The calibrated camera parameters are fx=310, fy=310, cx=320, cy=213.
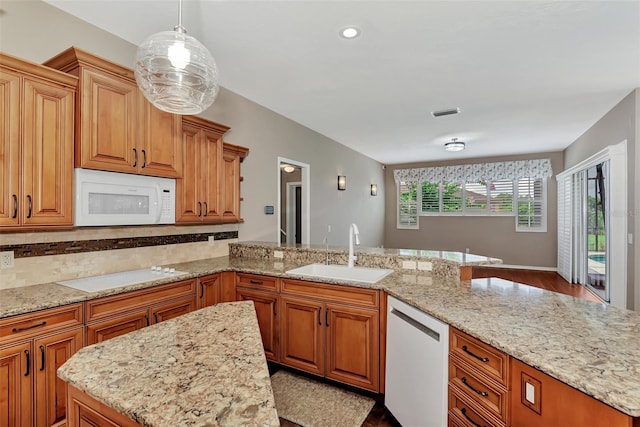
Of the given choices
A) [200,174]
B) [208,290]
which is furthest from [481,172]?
[208,290]

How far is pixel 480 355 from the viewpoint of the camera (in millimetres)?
1380

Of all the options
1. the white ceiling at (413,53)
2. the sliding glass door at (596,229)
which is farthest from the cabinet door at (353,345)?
the sliding glass door at (596,229)

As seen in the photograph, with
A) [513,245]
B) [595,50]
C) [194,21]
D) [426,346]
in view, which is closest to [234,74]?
[194,21]

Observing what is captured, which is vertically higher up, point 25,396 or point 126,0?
point 126,0

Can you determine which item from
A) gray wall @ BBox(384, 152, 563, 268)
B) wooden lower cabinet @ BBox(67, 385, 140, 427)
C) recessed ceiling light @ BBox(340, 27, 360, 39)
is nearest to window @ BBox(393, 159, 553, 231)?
gray wall @ BBox(384, 152, 563, 268)

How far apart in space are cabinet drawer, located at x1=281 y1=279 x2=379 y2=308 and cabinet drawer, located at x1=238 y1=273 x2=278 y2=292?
95 millimetres

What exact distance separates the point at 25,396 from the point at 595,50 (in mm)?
4578

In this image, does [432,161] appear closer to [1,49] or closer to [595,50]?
[595,50]

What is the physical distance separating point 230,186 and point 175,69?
1.80 metres

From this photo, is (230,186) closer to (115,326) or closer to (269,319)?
(269,319)

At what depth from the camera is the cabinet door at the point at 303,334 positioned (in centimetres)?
237

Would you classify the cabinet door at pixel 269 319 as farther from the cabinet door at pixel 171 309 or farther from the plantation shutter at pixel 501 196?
the plantation shutter at pixel 501 196

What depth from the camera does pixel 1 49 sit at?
193 centimetres

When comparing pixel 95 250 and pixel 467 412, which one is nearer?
pixel 467 412
